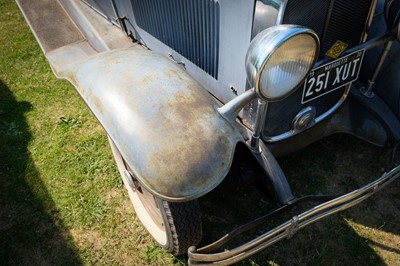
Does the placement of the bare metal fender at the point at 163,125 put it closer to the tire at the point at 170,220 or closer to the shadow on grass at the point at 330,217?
the tire at the point at 170,220

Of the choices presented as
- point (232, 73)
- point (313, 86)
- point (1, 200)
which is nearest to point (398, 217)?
point (313, 86)

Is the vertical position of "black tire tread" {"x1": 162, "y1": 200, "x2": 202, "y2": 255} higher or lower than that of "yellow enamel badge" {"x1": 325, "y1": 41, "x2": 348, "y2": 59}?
lower

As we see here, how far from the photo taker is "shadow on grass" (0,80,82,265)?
1.93 metres

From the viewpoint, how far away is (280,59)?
1095mm

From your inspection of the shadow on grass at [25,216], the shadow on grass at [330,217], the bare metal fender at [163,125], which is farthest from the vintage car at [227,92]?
the shadow on grass at [25,216]

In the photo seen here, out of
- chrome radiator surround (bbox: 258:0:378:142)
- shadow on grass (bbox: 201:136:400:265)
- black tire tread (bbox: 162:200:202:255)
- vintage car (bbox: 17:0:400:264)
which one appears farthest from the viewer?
shadow on grass (bbox: 201:136:400:265)

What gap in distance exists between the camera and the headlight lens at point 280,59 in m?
1.05

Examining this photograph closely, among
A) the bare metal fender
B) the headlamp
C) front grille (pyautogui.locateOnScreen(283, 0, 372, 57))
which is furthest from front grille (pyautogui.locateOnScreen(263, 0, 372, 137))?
the bare metal fender

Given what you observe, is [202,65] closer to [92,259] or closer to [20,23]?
[92,259]

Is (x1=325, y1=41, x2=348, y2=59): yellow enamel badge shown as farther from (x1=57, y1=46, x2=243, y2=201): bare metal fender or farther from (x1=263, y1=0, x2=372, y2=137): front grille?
(x1=57, y1=46, x2=243, y2=201): bare metal fender

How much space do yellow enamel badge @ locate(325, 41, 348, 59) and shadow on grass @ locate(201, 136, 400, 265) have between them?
828 millimetres

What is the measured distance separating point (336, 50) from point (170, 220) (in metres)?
1.11

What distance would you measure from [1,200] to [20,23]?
2.98 meters

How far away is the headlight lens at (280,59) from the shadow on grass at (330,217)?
78 centimetres
